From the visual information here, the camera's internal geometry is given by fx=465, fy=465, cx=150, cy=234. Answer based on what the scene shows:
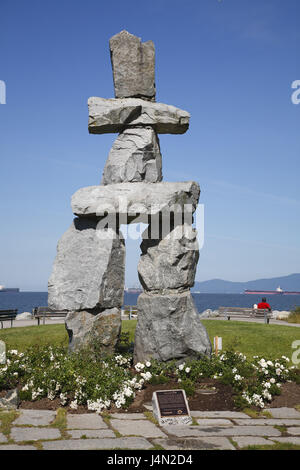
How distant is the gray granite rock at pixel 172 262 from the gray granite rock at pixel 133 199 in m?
0.51

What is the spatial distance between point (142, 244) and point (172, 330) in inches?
69.8

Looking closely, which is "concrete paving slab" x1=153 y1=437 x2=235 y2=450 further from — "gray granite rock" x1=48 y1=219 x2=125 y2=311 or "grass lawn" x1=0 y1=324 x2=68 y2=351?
"grass lawn" x1=0 y1=324 x2=68 y2=351

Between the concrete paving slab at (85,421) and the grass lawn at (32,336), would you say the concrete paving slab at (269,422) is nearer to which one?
the concrete paving slab at (85,421)

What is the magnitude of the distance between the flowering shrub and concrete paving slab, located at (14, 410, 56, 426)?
0.41 metres

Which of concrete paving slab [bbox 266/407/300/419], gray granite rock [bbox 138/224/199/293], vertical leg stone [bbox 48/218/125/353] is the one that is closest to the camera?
concrete paving slab [bbox 266/407/300/419]

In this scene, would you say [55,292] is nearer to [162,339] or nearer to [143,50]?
[162,339]

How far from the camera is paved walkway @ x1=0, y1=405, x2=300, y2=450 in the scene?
5164 millimetres

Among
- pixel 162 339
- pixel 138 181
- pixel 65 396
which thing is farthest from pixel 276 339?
pixel 65 396

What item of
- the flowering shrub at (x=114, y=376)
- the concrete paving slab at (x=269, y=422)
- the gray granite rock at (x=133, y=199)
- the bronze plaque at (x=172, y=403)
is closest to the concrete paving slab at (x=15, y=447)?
the flowering shrub at (x=114, y=376)

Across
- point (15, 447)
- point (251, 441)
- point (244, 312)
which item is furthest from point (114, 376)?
point (244, 312)

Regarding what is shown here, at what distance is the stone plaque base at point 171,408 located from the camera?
240 inches

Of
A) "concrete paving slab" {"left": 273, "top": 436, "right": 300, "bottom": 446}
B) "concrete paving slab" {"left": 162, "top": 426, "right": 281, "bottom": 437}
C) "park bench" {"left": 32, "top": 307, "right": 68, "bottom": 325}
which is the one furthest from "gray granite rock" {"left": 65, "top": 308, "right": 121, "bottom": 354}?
"park bench" {"left": 32, "top": 307, "right": 68, "bottom": 325}

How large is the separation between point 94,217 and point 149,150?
1694mm

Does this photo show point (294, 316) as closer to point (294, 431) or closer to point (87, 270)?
point (87, 270)
